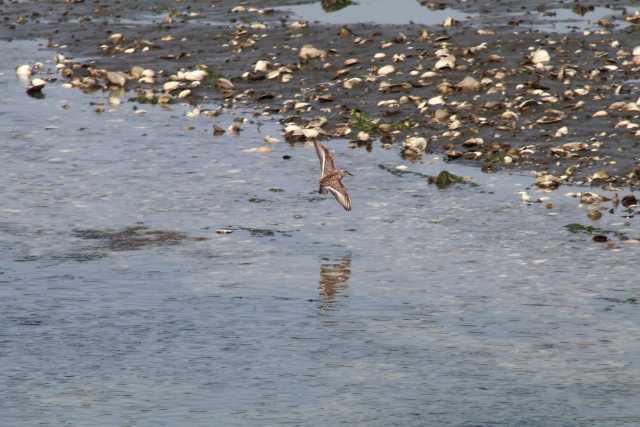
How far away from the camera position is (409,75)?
2556 centimetres

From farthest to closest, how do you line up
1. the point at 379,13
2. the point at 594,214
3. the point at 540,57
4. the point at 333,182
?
the point at 379,13 < the point at 540,57 < the point at 594,214 < the point at 333,182

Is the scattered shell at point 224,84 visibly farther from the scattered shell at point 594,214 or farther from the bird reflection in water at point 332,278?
the bird reflection in water at point 332,278

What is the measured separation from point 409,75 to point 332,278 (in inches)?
439

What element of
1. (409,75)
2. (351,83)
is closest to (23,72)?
(351,83)

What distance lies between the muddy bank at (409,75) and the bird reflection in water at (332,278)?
14.4 feet

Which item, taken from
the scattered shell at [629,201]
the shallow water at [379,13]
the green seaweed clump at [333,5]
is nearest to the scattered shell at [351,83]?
the shallow water at [379,13]

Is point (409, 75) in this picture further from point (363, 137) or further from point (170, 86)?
point (170, 86)

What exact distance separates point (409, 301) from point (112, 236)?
410 cm

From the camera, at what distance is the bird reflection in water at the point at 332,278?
1423 cm

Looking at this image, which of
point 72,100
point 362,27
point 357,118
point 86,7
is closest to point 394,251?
point 357,118

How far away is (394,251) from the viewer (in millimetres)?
15984

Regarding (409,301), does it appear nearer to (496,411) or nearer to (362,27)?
(496,411)

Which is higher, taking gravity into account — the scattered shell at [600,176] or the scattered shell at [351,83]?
the scattered shell at [351,83]

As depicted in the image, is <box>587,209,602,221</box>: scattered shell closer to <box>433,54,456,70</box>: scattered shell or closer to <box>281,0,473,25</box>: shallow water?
<box>433,54,456,70</box>: scattered shell
